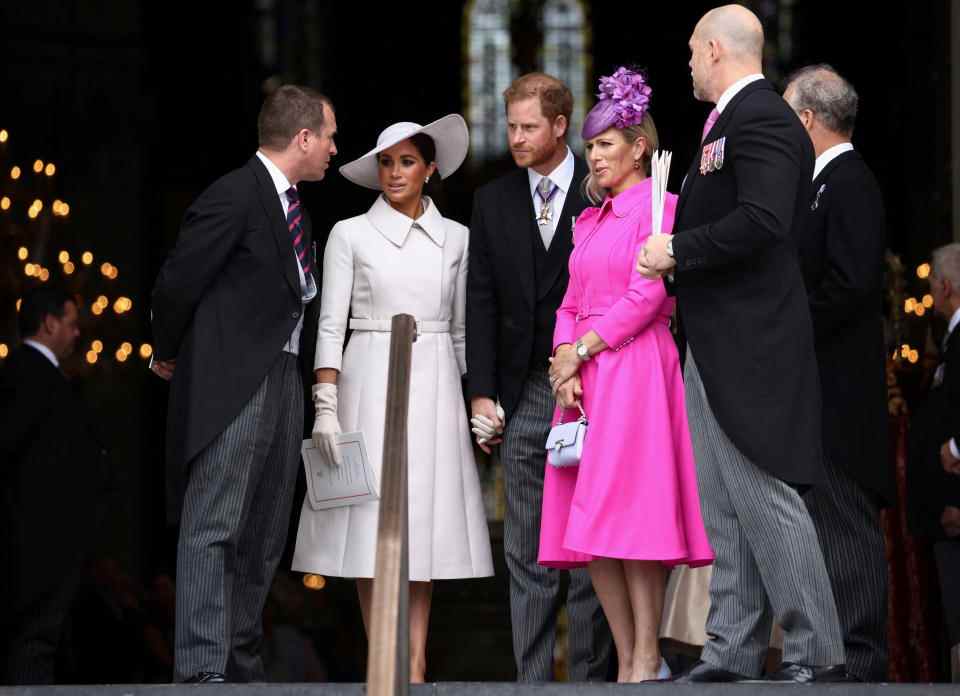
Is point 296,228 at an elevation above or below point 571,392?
above

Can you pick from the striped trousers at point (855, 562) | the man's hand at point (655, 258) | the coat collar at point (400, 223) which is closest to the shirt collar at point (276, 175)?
the coat collar at point (400, 223)

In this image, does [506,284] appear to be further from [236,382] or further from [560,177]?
[236,382]

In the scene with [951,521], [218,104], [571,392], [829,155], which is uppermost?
[218,104]

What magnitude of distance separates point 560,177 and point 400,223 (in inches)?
21.9

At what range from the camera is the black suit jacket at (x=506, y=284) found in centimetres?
587

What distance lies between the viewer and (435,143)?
19.9 feet

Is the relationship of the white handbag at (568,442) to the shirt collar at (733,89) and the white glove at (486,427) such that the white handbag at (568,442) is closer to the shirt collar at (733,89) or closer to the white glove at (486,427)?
the white glove at (486,427)

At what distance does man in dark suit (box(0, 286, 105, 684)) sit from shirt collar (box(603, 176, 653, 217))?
149 inches

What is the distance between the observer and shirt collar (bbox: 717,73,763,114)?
5.01 m

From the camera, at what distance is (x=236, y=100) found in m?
17.9

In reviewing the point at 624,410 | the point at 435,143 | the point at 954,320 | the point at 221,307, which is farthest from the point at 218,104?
the point at 624,410

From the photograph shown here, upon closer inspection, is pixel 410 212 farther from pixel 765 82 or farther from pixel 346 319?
pixel 765 82

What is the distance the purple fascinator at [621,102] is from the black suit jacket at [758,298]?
21.4 inches

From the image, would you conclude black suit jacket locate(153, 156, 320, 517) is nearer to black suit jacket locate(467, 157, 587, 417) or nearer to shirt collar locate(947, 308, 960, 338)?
black suit jacket locate(467, 157, 587, 417)
